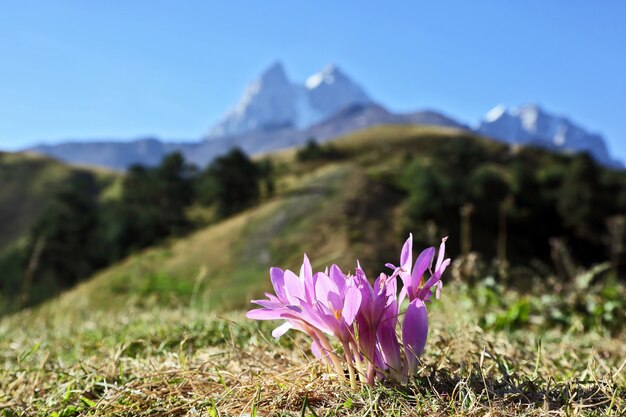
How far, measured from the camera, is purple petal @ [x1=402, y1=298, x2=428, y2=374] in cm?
168

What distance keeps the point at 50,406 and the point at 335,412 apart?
1054 mm

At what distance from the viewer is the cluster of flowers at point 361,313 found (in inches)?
62.4

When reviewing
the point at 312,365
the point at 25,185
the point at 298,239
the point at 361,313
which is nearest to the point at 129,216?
the point at 298,239

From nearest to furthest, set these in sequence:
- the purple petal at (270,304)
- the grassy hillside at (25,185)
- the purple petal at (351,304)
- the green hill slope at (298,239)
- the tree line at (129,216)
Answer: the purple petal at (351,304) → the purple petal at (270,304) → the green hill slope at (298,239) → the tree line at (129,216) → the grassy hillside at (25,185)

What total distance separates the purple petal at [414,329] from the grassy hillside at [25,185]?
277 ft

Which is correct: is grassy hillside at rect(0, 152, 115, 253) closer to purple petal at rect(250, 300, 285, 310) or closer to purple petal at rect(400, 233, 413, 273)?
purple petal at rect(250, 300, 285, 310)

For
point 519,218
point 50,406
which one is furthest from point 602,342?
point 519,218

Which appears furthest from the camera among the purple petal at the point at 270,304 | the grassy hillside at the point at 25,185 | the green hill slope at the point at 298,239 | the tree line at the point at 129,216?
the grassy hillside at the point at 25,185

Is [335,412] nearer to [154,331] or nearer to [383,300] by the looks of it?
[383,300]

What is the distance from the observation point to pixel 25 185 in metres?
91.6

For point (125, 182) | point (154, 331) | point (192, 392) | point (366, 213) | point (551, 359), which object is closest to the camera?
point (192, 392)

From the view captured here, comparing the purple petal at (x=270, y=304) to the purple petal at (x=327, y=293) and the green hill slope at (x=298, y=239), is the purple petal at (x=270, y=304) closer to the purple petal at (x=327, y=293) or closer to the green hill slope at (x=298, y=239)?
the purple petal at (x=327, y=293)

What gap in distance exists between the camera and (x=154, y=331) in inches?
133

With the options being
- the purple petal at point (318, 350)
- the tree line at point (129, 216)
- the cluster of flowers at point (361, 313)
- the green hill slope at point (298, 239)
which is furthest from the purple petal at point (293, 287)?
the tree line at point (129, 216)
